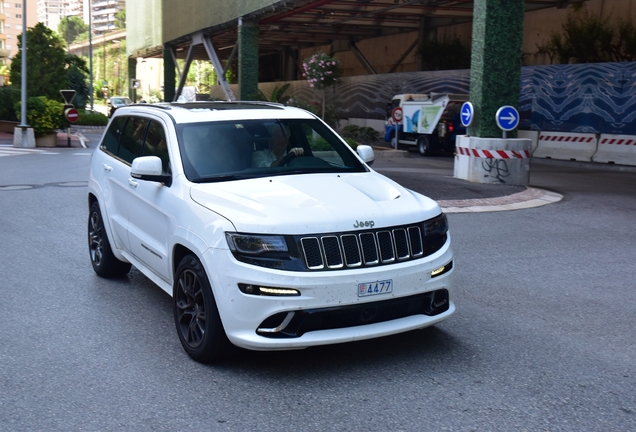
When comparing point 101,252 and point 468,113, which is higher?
point 468,113

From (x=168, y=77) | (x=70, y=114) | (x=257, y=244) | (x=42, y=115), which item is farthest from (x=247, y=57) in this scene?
(x=257, y=244)

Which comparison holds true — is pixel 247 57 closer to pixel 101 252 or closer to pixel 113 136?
pixel 113 136

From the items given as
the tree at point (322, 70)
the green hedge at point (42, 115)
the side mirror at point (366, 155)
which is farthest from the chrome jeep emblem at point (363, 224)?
the tree at point (322, 70)

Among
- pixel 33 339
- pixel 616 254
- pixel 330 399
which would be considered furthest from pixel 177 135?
pixel 616 254

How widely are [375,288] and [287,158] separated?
5.64 feet

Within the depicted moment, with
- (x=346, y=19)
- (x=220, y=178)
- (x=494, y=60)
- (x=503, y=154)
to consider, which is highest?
(x=346, y=19)

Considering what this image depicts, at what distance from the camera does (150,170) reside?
5672 mm

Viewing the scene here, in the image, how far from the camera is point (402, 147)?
105ft

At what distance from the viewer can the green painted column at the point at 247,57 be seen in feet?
110

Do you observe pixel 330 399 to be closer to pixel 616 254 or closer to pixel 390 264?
pixel 390 264

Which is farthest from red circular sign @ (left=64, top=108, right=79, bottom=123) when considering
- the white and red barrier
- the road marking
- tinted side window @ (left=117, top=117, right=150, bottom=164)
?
tinted side window @ (left=117, top=117, right=150, bottom=164)

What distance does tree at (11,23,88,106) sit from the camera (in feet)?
113

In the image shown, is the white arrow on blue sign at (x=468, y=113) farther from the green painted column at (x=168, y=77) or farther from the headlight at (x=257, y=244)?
the green painted column at (x=168, y=77)

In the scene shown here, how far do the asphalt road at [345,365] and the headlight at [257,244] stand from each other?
83cm
